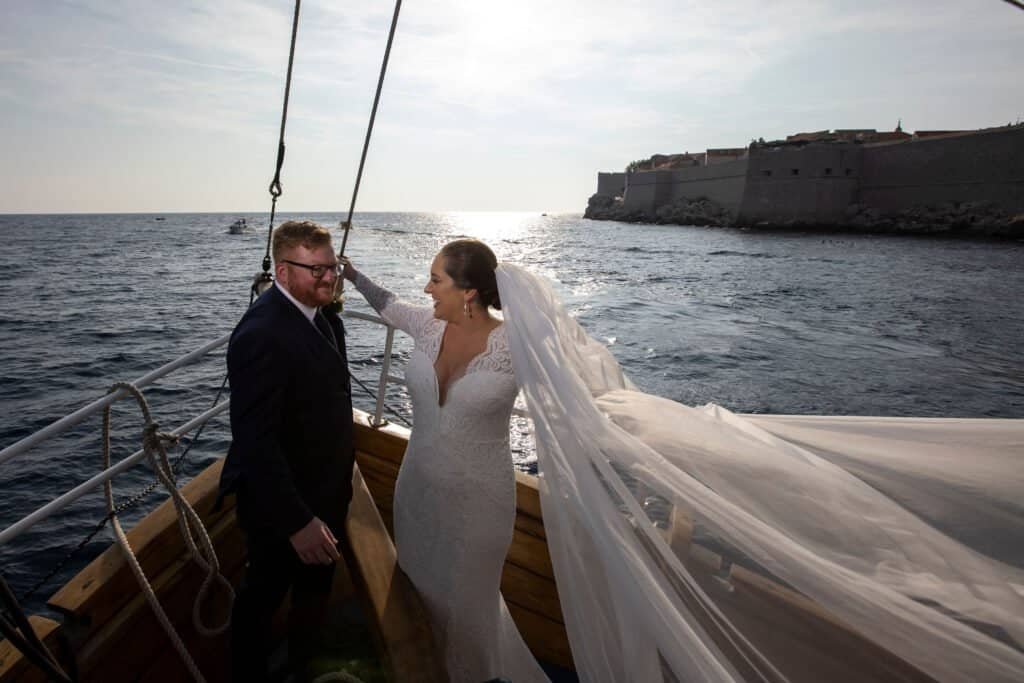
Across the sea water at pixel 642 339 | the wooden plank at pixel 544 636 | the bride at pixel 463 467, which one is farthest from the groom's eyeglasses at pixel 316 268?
the wooden plank at pixel 544 636

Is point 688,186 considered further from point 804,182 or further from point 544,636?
point 544,636

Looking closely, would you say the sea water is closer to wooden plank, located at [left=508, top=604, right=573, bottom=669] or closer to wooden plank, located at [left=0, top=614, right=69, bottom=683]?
wooden plank, located at [left=508, top=604, right=573, bottom=669]

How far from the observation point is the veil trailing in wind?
50.4 inches

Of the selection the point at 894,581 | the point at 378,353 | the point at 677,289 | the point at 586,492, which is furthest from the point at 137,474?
the point at 677,289

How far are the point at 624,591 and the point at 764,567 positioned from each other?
14.2 inches

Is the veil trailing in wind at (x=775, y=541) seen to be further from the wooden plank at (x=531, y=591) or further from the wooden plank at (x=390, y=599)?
the wooden plank at (x=531, y=591)

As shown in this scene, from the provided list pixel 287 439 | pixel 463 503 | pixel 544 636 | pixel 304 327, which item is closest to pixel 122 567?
pixel 287 439

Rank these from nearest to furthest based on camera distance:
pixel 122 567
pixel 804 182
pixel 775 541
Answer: pixel 775 541
pixel 122 567
pixel 804 182

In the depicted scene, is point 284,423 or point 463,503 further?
point 463,503

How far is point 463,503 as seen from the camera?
221cm

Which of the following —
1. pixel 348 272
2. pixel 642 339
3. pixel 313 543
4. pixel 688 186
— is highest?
pixel 688 186

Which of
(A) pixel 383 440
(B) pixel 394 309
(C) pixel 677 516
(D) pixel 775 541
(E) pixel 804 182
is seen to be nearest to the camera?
(D) pixel 775 541

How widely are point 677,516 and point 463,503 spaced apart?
3.06ft

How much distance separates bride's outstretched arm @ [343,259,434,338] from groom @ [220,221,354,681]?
417mm
